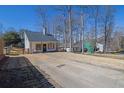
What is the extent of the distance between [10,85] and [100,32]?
1340 inches

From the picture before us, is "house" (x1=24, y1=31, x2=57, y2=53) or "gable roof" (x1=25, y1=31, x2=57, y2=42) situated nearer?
"house" (x1=24, y1=31, x2=57, y2=53)

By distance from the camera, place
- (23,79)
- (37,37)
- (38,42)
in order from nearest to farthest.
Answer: (23,79) → (38,42) → (37,37)

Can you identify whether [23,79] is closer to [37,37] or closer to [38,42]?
[38,42]

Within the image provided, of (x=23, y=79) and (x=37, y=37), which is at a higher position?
(x=37, y=37)

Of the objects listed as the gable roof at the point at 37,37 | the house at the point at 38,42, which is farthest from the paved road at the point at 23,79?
the gable roof at the point at 37,37

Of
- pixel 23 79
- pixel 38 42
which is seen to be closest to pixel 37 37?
pixel 38 42

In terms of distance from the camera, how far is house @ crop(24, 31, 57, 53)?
36.2 m

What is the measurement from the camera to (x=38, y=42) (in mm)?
36938

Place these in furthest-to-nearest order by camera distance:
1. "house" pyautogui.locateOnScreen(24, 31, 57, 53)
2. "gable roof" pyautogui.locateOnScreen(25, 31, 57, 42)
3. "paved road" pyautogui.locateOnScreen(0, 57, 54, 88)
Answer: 1. "gable roof" pyautogui.locateOnScreen(25, 31, 57, 42)
2. "house" pyautogui.locateOnScreen(24, 31, 57, 53)
3. "paved road" pyautogui.locateOnScreen(0, 57, 54, 88)

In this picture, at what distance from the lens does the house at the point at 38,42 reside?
36.2 meters

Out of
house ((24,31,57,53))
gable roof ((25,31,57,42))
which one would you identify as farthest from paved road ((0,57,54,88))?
gable roof ((25,31,57,42))

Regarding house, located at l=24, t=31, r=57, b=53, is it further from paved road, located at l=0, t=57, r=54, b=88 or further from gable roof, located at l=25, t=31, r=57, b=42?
paved road, located at l=0, t=57, r=54, b=88

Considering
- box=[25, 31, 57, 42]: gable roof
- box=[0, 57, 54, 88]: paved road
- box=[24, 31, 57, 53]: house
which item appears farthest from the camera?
box=[25, 31, 57, 42]: gable roof
